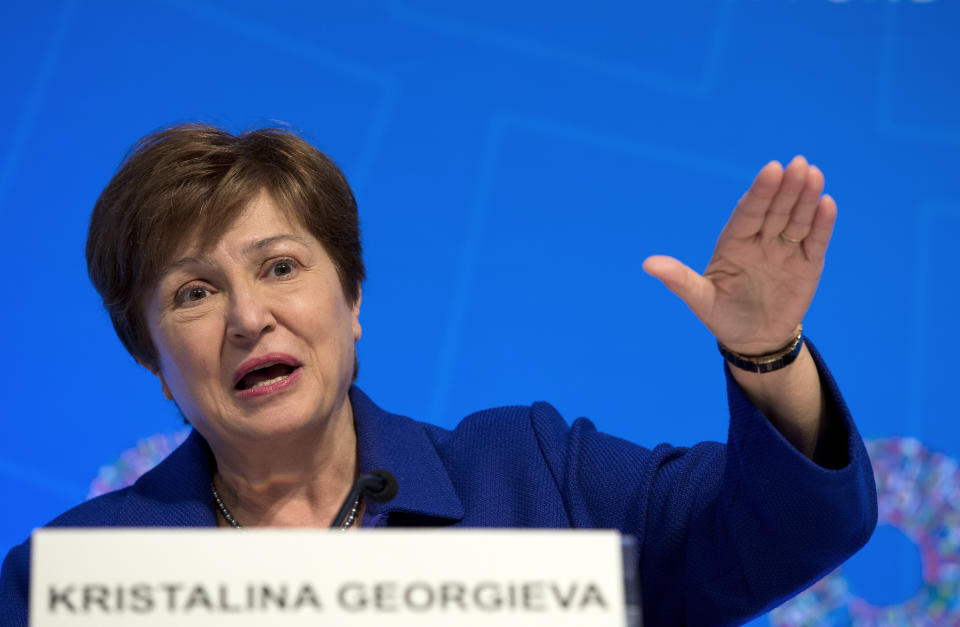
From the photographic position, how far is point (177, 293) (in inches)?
57.7

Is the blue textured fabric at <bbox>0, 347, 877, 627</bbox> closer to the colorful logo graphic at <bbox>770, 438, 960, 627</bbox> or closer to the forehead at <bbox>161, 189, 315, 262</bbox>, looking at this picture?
the forehead at <bbox>161, 189, 315, 262</bbox>

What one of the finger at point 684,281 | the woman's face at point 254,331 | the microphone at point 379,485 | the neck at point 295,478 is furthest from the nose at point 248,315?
the finger at point 684,281

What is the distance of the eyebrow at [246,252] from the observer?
144 centimetres

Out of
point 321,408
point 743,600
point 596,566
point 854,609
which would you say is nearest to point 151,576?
point 596,566

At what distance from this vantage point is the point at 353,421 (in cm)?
162

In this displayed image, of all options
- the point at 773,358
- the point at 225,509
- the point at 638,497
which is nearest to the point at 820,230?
the point at 773,358

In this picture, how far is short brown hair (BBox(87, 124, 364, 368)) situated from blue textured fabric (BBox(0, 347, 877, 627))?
242 mm

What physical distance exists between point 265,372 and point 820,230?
77cm

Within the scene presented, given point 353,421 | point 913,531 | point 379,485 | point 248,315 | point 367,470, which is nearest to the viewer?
point 379,485

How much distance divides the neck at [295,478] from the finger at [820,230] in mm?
715

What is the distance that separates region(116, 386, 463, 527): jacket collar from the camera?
56.1 inches

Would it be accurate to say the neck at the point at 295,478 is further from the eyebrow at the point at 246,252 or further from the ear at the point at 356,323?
the eyebrow at the point at 246,252

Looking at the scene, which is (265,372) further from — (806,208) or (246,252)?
(806,208)

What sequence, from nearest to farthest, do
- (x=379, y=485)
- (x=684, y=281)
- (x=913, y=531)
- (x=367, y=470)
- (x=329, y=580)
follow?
1. (x=329, y=580)
2. (x=379, y=485)
3. (x=684, y=281)
4. (x=367, y=470)
5. (x=913, y=531)
